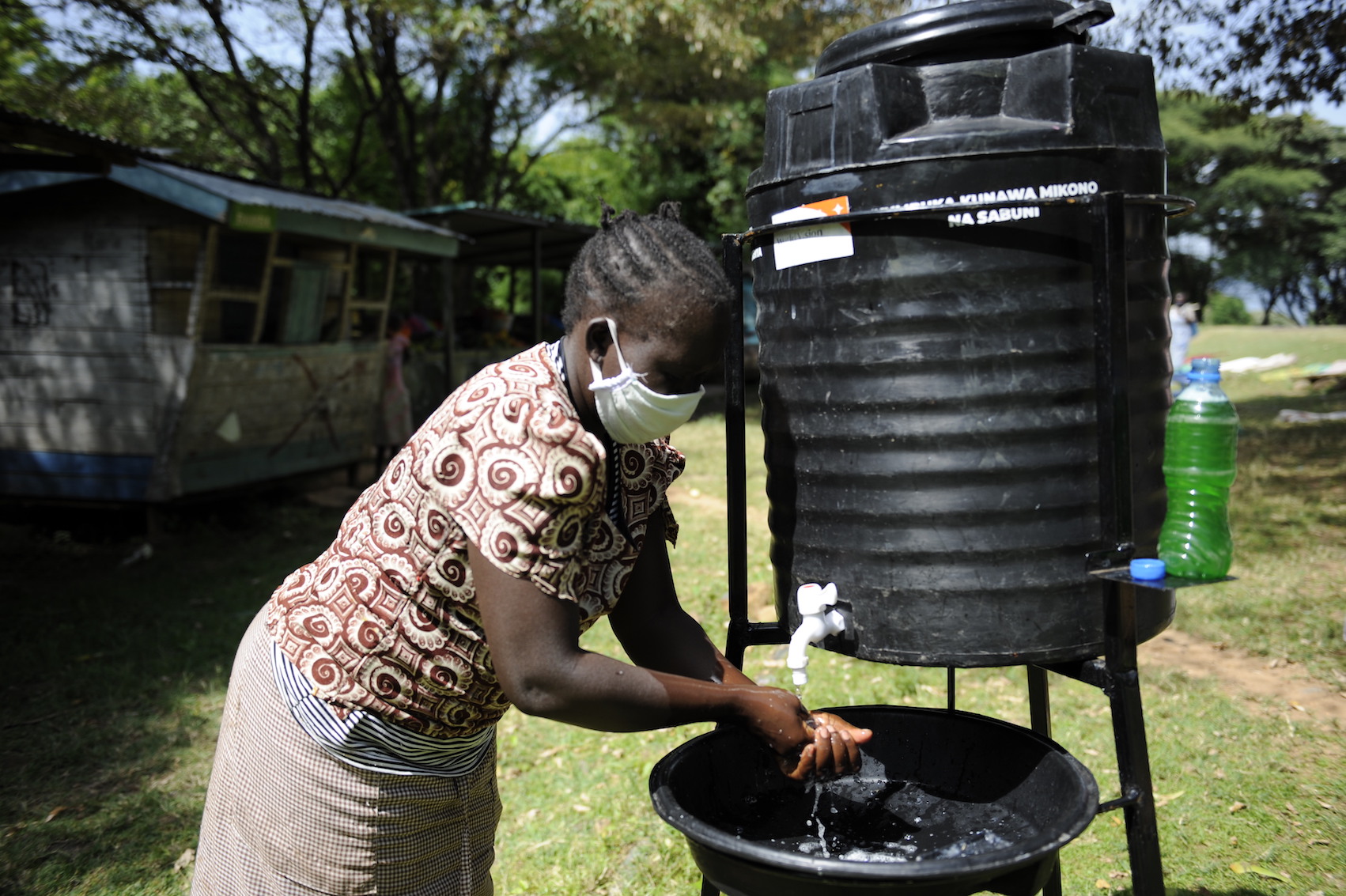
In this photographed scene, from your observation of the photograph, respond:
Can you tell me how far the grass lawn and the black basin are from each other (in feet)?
4.27

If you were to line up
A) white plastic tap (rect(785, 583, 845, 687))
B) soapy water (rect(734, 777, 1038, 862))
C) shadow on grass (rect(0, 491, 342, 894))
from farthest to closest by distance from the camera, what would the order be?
shadow on grass (rect(0, 491, 342, 894))
soapy water (rect(734, 777, 1038, 862))
white plastic tap (rect(785, 583, 845, 687))

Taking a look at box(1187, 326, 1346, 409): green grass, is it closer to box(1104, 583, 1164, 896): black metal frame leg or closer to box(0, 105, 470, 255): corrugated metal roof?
box(0, 105, 470, 255): corrugated metal roof

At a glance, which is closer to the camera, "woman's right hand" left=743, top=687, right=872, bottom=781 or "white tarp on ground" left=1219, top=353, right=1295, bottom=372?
"woman's right hand" left=743, top=687, right=872, bottom=781

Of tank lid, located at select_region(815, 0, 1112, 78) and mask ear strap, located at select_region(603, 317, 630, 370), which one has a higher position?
tank lid, located at select_region(815, 0, 1112, 78)

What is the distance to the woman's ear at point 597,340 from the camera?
5.72 feet

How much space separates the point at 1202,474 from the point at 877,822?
107 centimetres

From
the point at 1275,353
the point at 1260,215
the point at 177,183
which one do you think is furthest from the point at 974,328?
the point at 1260,215

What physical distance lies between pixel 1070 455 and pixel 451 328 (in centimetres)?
1074

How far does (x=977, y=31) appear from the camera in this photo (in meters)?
1.88

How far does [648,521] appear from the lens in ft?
6.95

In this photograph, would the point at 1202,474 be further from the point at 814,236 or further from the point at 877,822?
the point at 877,822

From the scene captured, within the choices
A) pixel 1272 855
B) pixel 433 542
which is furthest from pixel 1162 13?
pixel 433 542

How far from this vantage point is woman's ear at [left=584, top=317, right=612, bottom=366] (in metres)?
1.74

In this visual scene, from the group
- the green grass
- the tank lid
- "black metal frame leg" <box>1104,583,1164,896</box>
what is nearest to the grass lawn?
"black metal frame leg" <box>1104,583,1164,896</box>
